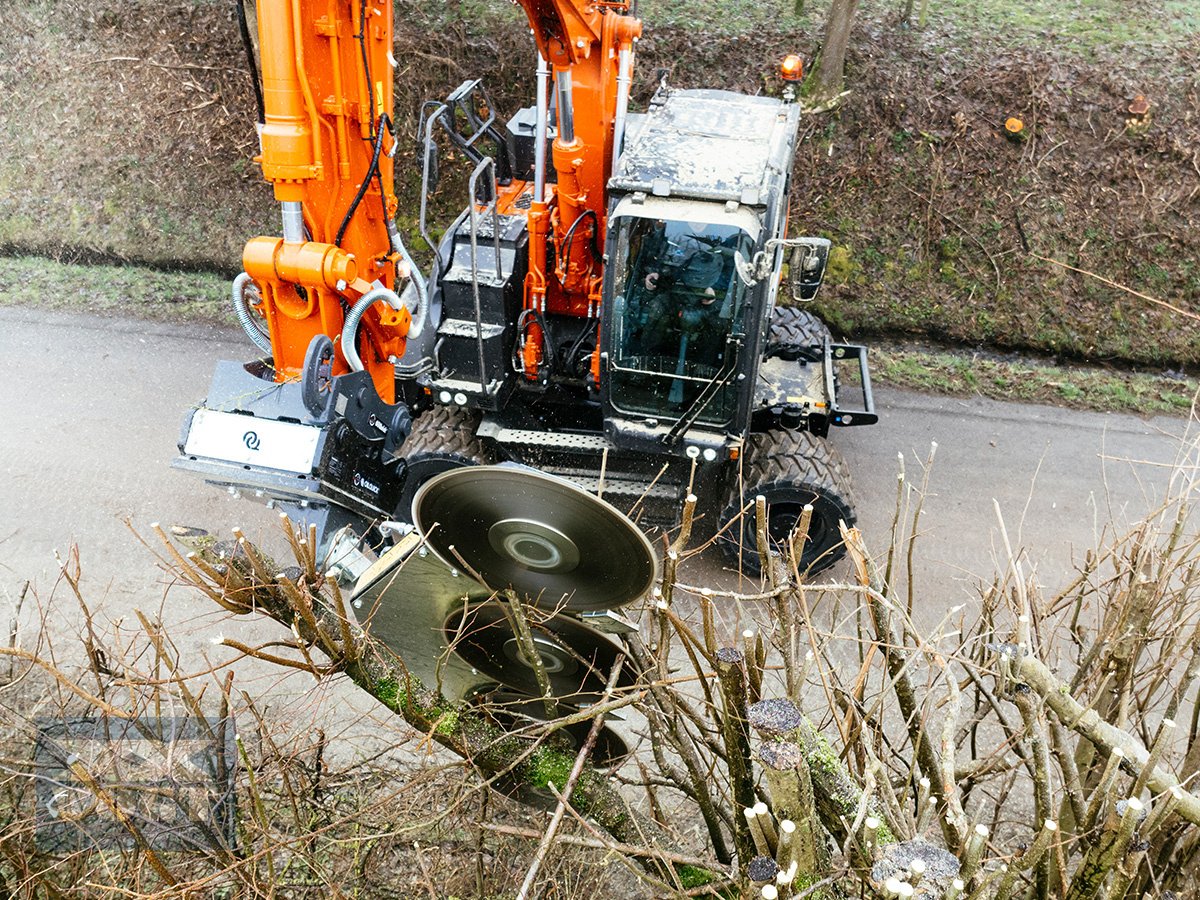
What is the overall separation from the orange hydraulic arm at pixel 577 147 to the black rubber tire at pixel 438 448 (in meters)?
0.55

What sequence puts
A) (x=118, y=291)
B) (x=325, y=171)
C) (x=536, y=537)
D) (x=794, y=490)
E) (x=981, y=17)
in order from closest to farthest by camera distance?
(x=536, y=537) < (x=325, y=171) < (x=794, y=490) < (x=118, y=291) < (x=981, y=17)

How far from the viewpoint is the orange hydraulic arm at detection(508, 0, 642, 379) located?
5262 millimetres

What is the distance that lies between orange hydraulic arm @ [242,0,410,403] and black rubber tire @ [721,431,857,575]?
2.36 metres

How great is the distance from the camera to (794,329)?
7398mm

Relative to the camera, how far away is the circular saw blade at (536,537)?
10.4 ft

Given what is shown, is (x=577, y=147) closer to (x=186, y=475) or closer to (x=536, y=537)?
(x=536, y=537)

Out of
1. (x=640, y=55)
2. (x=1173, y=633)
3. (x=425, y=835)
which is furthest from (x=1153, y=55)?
(x=425, y=835)

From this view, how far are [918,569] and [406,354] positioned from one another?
147 inches

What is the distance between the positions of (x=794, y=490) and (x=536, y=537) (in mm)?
2989

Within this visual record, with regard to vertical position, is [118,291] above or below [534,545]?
below

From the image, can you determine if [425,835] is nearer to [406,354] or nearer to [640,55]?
[406,354]

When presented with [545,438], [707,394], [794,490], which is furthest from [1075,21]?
[545,438]

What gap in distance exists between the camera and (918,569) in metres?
6.59

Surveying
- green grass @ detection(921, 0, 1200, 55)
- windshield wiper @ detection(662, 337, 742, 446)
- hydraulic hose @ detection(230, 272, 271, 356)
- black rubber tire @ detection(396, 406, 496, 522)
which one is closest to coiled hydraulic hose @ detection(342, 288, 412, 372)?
hydraulic hose @ detection(230, 272, 271, 356)
